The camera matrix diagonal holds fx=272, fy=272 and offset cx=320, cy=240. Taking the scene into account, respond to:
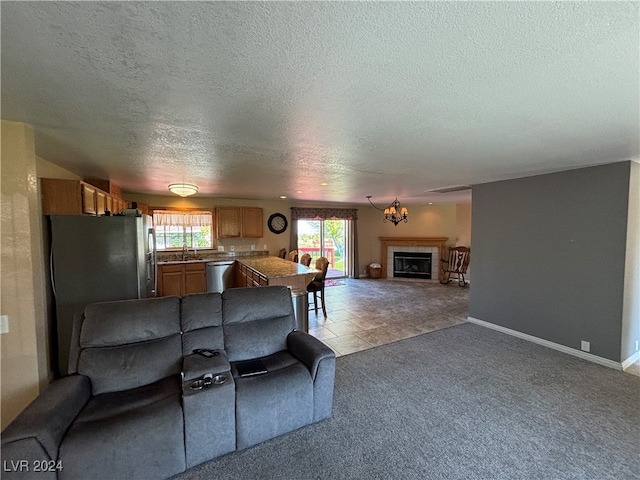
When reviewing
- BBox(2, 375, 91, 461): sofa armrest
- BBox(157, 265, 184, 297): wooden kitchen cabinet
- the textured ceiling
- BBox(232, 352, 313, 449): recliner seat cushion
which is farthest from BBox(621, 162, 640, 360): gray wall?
BBox(157, 265, 184, 297): wooden kitchen cabinet

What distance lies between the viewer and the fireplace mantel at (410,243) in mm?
8336

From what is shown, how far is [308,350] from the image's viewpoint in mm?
2400

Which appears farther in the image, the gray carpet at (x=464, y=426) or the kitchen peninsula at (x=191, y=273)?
the kitchen peninsula at (x=191, y=273)

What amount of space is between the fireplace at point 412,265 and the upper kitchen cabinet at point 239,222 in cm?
463

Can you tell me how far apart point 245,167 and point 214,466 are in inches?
114

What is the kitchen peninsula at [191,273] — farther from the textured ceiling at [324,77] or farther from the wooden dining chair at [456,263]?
the wooden dining chair at [456,263]

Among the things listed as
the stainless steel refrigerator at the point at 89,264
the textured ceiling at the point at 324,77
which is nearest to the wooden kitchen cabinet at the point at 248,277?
the stainless steel refrigerator at the point at 89,264

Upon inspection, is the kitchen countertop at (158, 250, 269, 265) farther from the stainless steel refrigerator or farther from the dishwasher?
the stainless steel refrigerator

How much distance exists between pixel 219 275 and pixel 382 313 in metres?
3.63

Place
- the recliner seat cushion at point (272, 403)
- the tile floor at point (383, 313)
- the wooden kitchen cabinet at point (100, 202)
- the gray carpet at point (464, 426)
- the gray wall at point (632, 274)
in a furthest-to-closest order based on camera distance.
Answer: the tile floor at point (383, 313) < the wooden kitchen cabinet at point (100, 202) < the gray wall at point (632, 274) < the recliner seat cushion at point (272, 403) < the gray carpet at point (464, 426)

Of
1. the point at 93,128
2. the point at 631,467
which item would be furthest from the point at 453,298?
the point at 93,128

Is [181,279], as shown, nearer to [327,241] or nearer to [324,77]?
[327,241]

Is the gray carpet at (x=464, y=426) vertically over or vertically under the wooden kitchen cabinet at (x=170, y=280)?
under

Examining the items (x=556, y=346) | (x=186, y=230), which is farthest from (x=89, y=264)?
(x=556, y=346)
